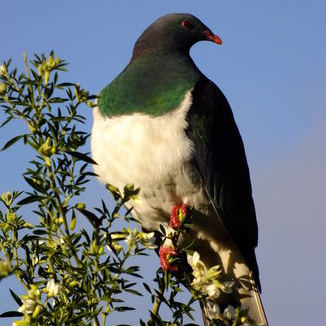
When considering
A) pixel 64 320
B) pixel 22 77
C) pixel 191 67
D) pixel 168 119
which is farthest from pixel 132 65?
pixel 64 320

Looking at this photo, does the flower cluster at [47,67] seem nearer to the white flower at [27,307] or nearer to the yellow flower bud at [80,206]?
the yellow flower bud at [80,206]

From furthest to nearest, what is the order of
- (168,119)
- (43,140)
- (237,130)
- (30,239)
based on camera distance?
1. (237,130)
2. (168,119)
3. (30,239)
4. (43,140)

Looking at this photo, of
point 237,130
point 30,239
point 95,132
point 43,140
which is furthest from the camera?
point 237,130

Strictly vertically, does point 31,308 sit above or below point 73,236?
below

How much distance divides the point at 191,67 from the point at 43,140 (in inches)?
76.7

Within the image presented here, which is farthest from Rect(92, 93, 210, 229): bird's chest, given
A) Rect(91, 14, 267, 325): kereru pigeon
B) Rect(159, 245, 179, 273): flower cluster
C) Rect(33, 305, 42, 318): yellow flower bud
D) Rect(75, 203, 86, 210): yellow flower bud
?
Rect(33, 305, 42, 318): yellow flower bud

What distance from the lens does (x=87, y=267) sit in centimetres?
268

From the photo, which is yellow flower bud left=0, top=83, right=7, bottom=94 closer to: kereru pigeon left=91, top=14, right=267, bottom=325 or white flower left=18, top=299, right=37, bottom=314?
white flower left=18, top=299, right=37, bottom=314

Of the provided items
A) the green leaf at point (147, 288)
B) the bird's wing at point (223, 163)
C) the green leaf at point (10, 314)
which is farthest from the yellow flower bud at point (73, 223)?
the bird's wing at point (223, 163)

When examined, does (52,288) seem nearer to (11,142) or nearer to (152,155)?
(11,142)

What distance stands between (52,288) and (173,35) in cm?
235

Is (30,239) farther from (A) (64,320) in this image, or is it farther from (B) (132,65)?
(B) (132,65)

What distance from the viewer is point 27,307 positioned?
263 cm

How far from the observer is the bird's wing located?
4.02 meters
